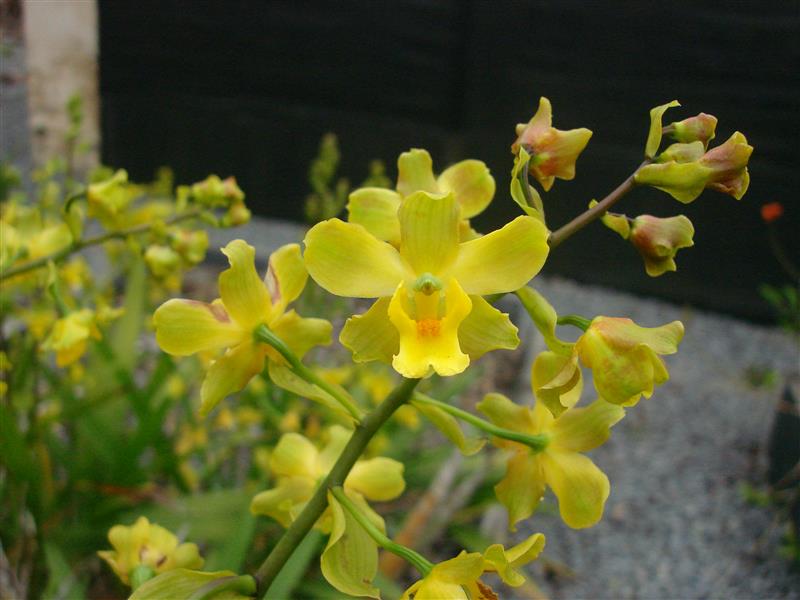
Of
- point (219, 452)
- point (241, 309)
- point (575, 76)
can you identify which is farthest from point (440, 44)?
point (241, 309)

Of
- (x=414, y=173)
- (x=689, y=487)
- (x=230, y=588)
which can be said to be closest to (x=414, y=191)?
(x=414, y=173)

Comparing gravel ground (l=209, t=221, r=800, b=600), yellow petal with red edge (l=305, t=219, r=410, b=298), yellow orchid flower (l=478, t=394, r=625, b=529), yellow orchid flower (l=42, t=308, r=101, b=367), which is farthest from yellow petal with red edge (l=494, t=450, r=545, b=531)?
gravel ground (l=209, t=221, r=800, b=600)

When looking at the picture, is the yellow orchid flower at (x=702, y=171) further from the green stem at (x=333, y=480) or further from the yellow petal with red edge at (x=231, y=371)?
the yellow petal with red edge at (x=231, y=371)

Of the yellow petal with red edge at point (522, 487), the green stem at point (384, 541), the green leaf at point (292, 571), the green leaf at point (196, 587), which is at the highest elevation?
the green stem at point (384, 541)

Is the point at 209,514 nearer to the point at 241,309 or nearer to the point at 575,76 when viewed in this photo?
the point at 241,309

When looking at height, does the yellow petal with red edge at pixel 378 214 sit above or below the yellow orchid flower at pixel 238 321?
above

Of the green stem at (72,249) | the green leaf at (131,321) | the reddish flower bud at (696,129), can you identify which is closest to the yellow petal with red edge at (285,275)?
the reddish flower bud at (696,129)

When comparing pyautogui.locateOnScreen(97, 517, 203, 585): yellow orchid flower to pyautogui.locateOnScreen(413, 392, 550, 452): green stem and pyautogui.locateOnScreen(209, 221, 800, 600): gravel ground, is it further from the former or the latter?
pyautogui.locateOnScreen(209, 221, 800, 600): gravel ground
